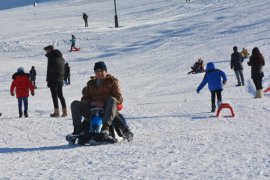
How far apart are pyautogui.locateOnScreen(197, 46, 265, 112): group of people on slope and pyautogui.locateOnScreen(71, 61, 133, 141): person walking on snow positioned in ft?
14.9

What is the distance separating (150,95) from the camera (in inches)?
812

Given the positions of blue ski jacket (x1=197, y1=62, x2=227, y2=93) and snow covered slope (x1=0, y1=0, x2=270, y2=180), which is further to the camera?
blue ski jacket (x1=197, y1=62, x2=227, y2=93)

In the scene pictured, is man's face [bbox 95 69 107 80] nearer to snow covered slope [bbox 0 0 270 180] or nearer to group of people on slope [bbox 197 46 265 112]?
snow covered slope [bbox 0 0 270 180]

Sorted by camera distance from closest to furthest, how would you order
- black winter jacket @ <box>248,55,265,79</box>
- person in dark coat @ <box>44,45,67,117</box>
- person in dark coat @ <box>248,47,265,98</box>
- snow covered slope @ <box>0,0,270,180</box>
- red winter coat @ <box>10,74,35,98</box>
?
snow covered slope @ <box>0,0,270,180</box> < person in dark coat @ <box>44,45,67,117</box> < red winter coat @ <box>10,74,35,98</box> < person in dark coat @ <box>248,47,265,98</box> < black winter jacket @ <box>248,55,265,79</box>

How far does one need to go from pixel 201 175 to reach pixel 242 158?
1035 mm

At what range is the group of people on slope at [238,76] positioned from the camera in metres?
12.9

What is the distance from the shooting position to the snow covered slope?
254 inches

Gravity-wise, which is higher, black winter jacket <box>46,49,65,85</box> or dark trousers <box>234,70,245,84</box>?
black winter jacket <box>46,49,65,85</box>

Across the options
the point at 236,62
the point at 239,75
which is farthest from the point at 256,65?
the point at 236,62

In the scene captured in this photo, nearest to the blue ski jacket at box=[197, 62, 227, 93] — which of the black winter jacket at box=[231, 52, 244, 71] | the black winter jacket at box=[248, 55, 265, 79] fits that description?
the black winter jacket at box=[248, 55, 265, 79]

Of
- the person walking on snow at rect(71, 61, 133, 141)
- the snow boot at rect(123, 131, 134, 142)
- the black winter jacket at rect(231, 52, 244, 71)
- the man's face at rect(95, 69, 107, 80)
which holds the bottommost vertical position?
the snow boot at rect(123, 131, 134, 142)

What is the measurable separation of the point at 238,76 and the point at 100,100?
12339 millimetres

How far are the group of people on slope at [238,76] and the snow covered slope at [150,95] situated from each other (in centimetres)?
45

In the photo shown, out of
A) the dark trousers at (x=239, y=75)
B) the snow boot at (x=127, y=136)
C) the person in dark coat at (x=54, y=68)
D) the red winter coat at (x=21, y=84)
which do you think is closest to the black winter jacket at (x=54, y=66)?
the person in dark coat at (x=54, y=68)
